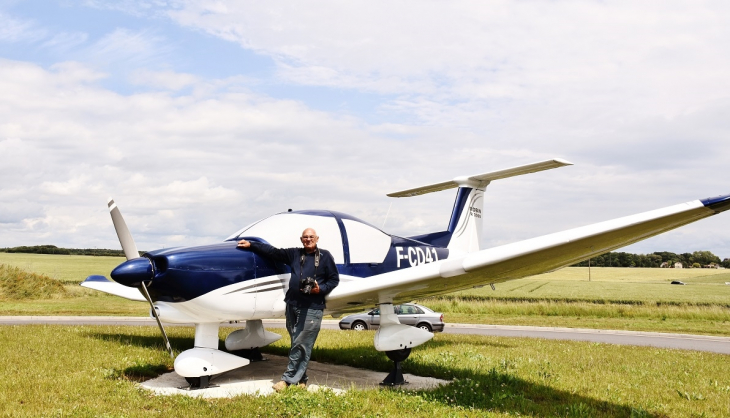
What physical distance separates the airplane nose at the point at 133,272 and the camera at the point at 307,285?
1.99 metres

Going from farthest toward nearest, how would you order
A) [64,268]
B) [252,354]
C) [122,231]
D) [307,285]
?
[64,268], [252,354], [122,231], [307,285]

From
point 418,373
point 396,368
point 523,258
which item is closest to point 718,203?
point 523,258

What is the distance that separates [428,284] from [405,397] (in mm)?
1513

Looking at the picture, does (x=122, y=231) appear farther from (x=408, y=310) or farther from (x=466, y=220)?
(x=408, y=310)

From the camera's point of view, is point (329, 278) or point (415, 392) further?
point (329, 278)

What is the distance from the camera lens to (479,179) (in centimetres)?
1339

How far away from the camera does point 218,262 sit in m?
7.39

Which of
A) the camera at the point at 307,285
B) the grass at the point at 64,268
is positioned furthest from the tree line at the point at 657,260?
the camera at the point at 307,285

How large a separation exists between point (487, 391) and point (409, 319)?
13.5 meters

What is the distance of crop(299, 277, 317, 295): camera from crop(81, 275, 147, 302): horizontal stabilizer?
4.67m

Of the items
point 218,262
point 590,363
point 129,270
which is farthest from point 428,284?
point 590,363

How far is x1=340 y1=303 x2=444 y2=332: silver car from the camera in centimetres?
2050

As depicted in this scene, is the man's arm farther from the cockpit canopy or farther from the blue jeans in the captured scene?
the cockpit canopy

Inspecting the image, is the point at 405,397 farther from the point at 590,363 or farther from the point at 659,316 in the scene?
the point at 659,316
